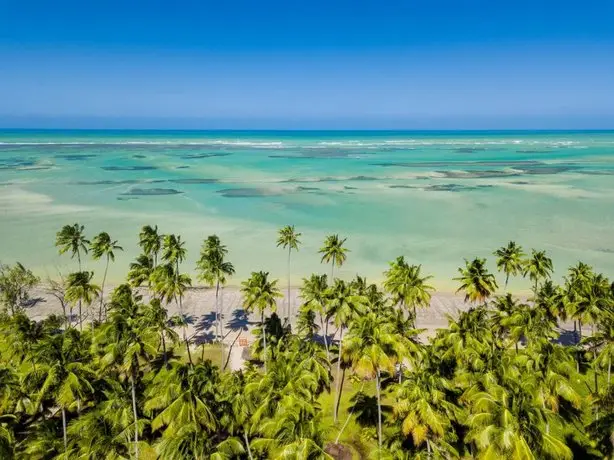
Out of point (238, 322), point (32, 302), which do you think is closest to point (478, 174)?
point (238, 322)

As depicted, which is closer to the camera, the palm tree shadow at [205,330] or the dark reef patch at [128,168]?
the palm tree shadow at [205,330]

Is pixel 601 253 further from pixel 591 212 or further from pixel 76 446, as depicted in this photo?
pixel 76 446


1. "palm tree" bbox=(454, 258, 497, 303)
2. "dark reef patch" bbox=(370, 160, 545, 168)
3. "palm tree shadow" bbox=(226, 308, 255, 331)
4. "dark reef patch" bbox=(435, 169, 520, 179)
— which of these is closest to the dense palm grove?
"palm tree" bbox=(454, 258, 497, 303)

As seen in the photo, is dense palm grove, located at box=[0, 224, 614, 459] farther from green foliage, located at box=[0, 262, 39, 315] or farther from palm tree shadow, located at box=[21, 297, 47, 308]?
palm tree shadow, located at box=[21, 297, 47, 308]

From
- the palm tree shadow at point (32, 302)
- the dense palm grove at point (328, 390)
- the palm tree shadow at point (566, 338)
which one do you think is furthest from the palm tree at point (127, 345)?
the palm tree shadow at point (566, 338)

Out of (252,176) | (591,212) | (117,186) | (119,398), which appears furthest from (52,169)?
(591,212)

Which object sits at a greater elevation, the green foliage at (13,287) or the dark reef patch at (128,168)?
the dark reef patch at (128,168)

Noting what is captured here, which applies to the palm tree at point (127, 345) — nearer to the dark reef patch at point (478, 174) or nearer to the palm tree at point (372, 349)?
the palm tree at point (372, 349)
